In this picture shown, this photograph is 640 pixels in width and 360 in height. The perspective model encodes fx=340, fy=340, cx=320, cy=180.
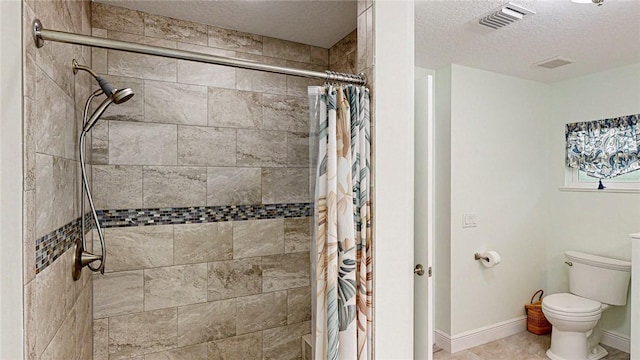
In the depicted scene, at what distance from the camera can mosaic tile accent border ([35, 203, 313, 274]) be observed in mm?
1551

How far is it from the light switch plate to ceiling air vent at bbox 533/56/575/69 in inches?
56.2

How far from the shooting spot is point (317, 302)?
4.98ft

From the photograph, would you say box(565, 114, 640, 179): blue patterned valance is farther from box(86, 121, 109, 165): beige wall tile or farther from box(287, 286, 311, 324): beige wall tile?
box(86, 121, 109, 165): beige wall tile

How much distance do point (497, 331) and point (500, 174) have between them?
149 centimetres

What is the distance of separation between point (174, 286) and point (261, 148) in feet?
3.46

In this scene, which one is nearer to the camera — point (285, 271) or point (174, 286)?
point (174, 286)

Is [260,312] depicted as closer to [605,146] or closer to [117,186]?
[117,186]

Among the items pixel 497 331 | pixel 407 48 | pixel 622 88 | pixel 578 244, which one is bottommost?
pixel 497 331

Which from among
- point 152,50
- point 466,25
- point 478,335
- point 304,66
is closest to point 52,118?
point 152,50

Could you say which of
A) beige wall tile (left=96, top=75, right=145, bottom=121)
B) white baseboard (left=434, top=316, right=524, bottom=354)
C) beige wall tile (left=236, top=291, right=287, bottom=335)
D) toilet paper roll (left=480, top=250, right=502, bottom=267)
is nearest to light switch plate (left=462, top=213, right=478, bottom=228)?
toilet paper roll (left=480, top=250, right=502, bottom=267)

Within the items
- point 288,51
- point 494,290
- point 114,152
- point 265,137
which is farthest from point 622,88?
point 114,152

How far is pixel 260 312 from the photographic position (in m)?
2.35

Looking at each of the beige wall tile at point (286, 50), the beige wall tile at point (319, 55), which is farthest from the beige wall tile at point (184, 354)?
the beige wall tile at point (319, 55)

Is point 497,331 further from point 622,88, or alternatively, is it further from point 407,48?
point 407,48
